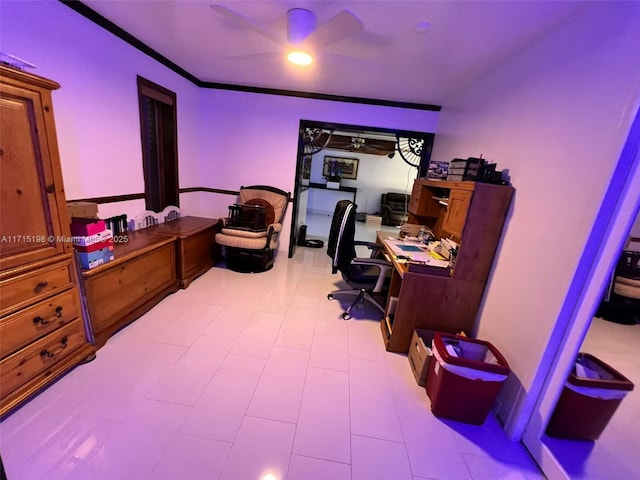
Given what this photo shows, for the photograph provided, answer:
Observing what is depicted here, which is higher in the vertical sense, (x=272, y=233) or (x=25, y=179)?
(x=25, y=179)

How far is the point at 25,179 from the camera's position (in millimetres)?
1331

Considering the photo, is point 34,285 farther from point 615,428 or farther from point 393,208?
point 393,208

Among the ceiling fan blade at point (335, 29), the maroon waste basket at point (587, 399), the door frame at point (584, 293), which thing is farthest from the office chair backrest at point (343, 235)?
the maroon waste basket at point (587, 399)

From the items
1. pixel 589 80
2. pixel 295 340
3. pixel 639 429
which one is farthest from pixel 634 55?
pixel 295 340

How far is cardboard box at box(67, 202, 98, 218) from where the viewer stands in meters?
1.92

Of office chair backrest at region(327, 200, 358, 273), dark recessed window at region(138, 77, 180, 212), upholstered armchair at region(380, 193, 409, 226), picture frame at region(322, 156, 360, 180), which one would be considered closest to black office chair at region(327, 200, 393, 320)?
office chair backrest at region(327, 200, 358, 273)

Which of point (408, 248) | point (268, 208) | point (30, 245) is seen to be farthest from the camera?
point (268, 208)

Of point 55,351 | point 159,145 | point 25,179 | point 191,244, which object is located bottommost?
point 55,351

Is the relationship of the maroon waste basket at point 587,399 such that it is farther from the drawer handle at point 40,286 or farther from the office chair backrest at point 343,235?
the drawer handle at point 40,286

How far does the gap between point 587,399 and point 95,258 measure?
304 cm

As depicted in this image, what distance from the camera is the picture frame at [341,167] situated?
Result: 26.9 feet

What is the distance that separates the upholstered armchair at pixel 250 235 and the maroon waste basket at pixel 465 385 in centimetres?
237

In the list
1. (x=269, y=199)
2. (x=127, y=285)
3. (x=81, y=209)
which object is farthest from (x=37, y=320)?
(x=269, y=199)

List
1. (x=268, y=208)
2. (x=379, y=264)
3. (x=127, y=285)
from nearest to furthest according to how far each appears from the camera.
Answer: (x=127, y=285), (x=379, y=264), (x=268, y=208)
